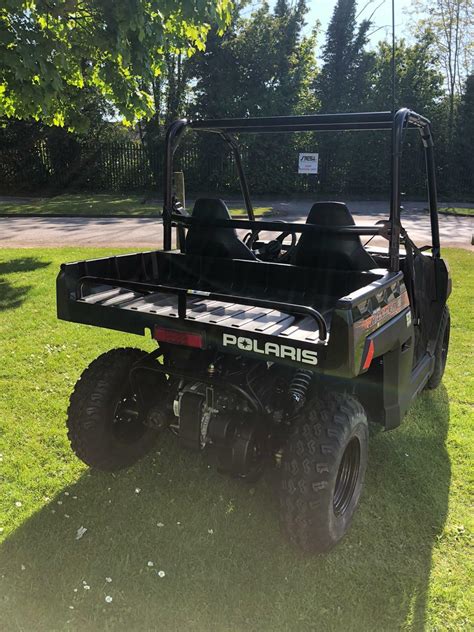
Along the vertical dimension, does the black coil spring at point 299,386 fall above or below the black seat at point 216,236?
below

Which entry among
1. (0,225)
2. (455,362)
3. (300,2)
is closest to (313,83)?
(300,2)

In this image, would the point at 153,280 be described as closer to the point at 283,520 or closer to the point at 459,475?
the point at 283,520

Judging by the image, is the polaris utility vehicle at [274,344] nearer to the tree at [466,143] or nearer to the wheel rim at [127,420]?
the wheel rim at [127,420]

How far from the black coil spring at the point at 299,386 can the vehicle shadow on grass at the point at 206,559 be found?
1.96 feet

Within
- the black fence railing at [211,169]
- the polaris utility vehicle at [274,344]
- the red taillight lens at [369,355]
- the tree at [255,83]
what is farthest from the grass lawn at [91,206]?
the red taillight lens at [369,355]

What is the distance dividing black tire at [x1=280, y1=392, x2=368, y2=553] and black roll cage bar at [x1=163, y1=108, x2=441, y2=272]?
2.66 feet

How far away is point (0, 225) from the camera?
14.1 m

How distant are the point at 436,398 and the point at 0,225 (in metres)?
13.1

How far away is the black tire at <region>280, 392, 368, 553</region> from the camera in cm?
234

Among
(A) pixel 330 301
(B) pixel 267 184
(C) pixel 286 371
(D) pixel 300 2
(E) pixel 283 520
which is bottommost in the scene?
(E) pixel 283 520

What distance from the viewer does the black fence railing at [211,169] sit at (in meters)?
22.3

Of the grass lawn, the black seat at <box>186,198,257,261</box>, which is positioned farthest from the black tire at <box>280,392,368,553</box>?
the grass lawn

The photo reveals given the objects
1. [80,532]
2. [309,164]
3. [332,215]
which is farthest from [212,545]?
[309,164]

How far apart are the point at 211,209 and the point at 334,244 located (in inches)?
36.8
